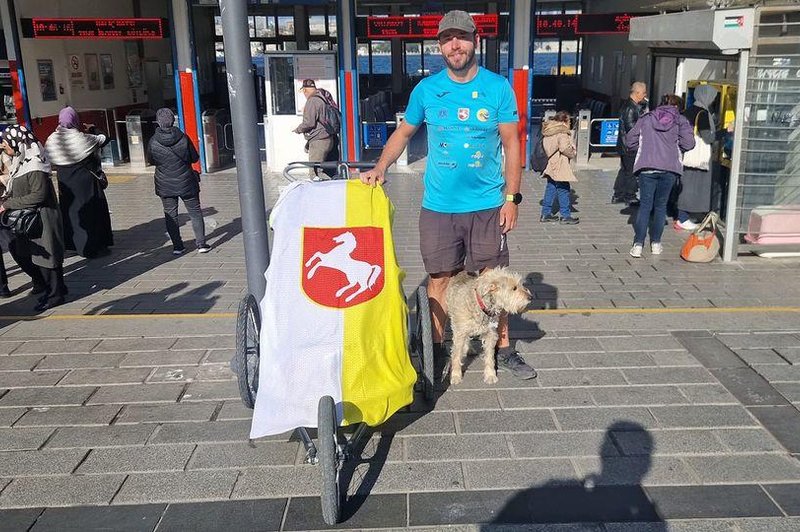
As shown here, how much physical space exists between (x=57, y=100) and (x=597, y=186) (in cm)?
1039

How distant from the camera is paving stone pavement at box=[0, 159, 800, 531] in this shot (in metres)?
Result: 3.26

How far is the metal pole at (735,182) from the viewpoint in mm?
7039

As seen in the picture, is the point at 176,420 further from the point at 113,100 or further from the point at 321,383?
the point at 113,100

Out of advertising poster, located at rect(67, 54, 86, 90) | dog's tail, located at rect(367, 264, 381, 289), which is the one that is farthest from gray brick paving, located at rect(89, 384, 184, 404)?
advertising poster, located at rect(67, 54, 86, 90)

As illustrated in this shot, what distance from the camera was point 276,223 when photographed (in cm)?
378

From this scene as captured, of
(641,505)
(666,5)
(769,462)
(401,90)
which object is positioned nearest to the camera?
(641,505)

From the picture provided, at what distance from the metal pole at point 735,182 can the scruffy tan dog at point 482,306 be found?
3.92 metres

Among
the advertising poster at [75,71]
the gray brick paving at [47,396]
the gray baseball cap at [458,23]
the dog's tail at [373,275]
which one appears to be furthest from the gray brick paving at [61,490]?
the advertising poster at [75,71]

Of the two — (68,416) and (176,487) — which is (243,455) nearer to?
(176,487)

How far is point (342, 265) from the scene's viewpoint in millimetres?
3623

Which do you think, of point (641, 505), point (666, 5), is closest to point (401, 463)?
point (641, 505)

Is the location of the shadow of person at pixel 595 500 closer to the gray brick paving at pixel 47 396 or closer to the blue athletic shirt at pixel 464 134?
the blue athletic shirt at pixel 464 134

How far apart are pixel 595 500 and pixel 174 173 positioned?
6.15 m

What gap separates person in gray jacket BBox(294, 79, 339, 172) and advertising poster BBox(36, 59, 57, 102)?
258 inches
